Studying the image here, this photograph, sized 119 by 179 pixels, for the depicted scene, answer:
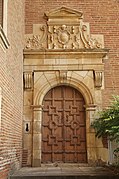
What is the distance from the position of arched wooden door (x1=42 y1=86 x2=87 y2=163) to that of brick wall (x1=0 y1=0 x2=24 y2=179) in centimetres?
82

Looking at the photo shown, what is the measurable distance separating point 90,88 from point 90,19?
2068 mm

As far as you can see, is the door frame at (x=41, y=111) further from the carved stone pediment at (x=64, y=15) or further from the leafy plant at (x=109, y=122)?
the carved stone pediment at (x=64, y=15)

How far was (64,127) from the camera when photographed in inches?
302

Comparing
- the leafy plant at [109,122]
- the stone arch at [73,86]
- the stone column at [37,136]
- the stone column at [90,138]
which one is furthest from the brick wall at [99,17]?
the stone column at [37,136]

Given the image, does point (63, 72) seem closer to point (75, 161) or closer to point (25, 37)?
point (25, 37)

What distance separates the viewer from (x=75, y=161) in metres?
7.48

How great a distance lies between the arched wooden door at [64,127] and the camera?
752 centimetres

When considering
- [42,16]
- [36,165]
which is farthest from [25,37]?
[36,165]

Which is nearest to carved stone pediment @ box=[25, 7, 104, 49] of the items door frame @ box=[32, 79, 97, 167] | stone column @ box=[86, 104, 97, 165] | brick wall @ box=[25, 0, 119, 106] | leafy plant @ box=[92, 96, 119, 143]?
brick wall @ box=[25, 0, 119, 106]

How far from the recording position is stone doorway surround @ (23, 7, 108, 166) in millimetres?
7449

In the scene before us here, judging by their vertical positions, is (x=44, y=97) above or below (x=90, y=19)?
below

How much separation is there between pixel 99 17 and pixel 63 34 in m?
1.20

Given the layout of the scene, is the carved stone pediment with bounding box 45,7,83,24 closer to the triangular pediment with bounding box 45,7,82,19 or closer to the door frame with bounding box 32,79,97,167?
the triangular pediment with bounding box 45,7,82,19

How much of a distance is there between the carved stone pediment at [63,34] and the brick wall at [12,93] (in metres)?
0.57
